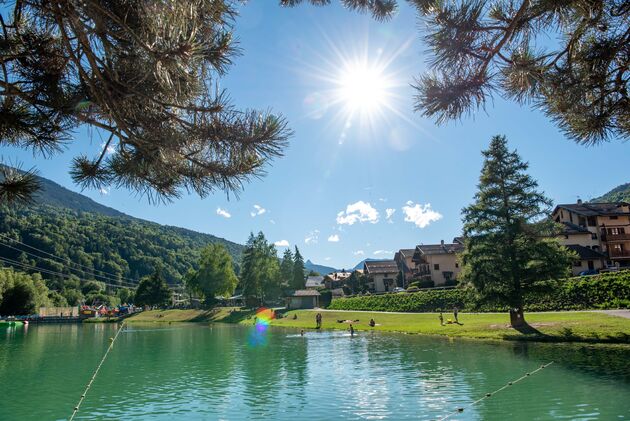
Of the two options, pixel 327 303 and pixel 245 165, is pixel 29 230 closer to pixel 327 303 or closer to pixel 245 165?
pixel 327 303

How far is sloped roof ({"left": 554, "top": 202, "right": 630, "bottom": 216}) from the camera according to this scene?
2724 inches

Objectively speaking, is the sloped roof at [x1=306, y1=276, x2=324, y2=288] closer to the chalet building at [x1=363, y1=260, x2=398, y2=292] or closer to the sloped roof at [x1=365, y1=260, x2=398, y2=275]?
the sloped roof at [x1=365, y1=260, x2=398, y2=275]

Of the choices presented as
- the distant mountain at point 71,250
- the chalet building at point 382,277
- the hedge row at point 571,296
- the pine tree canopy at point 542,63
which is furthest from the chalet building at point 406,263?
the distant mountain at point 71,250

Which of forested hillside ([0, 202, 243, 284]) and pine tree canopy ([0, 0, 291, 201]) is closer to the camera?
pine tree canopy ([0, 0, 291, 201])

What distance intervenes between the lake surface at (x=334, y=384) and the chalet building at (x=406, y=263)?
54857 mm

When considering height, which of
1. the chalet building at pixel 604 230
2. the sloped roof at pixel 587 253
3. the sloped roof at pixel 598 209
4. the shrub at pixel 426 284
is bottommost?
the shrub at pixel 426 284

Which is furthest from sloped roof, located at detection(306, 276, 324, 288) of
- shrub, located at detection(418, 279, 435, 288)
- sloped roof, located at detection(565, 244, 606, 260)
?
sloped roof, located at detection(565, 244, 606, 260)

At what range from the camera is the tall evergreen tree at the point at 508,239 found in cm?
3012

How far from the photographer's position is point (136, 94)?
5.43m

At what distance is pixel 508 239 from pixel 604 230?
48.2 meters

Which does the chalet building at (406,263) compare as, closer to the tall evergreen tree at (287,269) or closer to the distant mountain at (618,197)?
the tall evergreen tree at (287,269)

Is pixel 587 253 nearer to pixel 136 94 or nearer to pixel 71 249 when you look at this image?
pixel 136 94

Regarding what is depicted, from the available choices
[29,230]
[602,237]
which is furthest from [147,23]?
[29,230]

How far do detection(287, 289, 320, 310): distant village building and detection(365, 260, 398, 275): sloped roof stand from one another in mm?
14939
